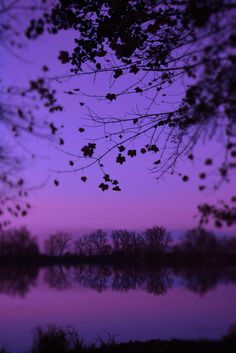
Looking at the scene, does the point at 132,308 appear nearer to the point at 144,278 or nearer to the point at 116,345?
the point at 144,278

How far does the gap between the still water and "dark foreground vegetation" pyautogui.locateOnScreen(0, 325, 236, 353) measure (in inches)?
132

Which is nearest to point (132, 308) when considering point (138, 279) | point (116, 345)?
point (138, 279)

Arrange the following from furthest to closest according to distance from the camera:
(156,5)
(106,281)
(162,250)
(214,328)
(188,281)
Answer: (188,281)
(106,281)
(214,328)
(162,250)
(156,5)

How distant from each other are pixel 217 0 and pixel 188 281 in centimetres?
3956

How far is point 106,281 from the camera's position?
31.5 metres

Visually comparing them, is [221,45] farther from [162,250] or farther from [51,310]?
[51,310]

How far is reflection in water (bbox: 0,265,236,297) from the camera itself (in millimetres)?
23312

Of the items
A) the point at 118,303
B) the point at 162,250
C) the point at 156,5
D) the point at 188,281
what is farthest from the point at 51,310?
the point at 156,5

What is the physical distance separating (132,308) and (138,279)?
26.0ft

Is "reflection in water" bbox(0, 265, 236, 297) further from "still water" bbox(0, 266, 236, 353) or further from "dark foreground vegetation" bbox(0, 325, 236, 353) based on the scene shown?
"dark foreground vegetation" bbox(0, 325, 236, 353)

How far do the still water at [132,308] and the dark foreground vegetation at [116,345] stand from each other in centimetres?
335

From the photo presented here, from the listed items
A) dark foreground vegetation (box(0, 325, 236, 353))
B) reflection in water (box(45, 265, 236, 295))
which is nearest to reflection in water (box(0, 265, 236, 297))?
reflection in water (box(45, 265, 236, 295))

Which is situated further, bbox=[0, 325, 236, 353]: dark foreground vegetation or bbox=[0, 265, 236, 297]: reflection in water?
bbox=[0, 265, 236, 297]: reflection in water

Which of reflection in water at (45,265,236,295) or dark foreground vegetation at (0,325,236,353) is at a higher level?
reflection in water at (45,265,236,295)
